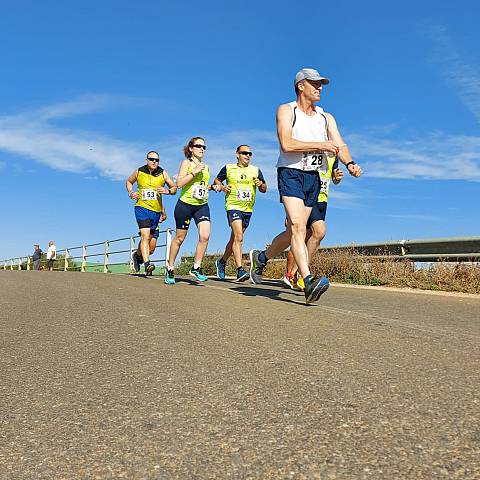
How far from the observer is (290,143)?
529 centimetres

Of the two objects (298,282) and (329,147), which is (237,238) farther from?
(329,147)

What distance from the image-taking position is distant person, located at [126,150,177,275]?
33.0ft

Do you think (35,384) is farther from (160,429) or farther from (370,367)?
(370,367)

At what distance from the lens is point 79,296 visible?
238 inches

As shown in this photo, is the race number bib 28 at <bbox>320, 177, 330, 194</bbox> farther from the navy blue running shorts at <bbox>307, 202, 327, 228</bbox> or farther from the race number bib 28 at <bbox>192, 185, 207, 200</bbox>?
the race number bib 28 at <bbox>192, 185, 207, 200</bbox>

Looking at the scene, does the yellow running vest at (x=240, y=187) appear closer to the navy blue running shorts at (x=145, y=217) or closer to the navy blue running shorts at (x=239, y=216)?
the navy blue running shorts at (x=239, y=216)

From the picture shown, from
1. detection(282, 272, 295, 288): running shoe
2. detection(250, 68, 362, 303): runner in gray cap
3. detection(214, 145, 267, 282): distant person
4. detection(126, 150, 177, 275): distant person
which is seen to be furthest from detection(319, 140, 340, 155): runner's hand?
detection(126, 150, 177, 275): distant person

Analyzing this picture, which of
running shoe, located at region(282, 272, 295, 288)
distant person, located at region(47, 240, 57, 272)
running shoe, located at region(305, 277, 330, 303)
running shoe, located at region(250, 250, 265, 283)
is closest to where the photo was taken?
running shoe, located at region(305, 277, 330, 303)

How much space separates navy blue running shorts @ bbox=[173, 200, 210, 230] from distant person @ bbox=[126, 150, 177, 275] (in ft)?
5.34

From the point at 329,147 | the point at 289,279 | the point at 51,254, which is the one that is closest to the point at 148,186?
the point at 289,279

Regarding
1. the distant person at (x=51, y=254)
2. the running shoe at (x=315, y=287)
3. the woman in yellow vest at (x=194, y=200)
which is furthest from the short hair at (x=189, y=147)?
the distant person at (x=51, y=254)

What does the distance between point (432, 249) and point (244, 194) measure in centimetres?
334

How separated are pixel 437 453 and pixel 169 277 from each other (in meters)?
6.61

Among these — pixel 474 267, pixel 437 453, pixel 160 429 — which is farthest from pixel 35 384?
pixel 474 267
